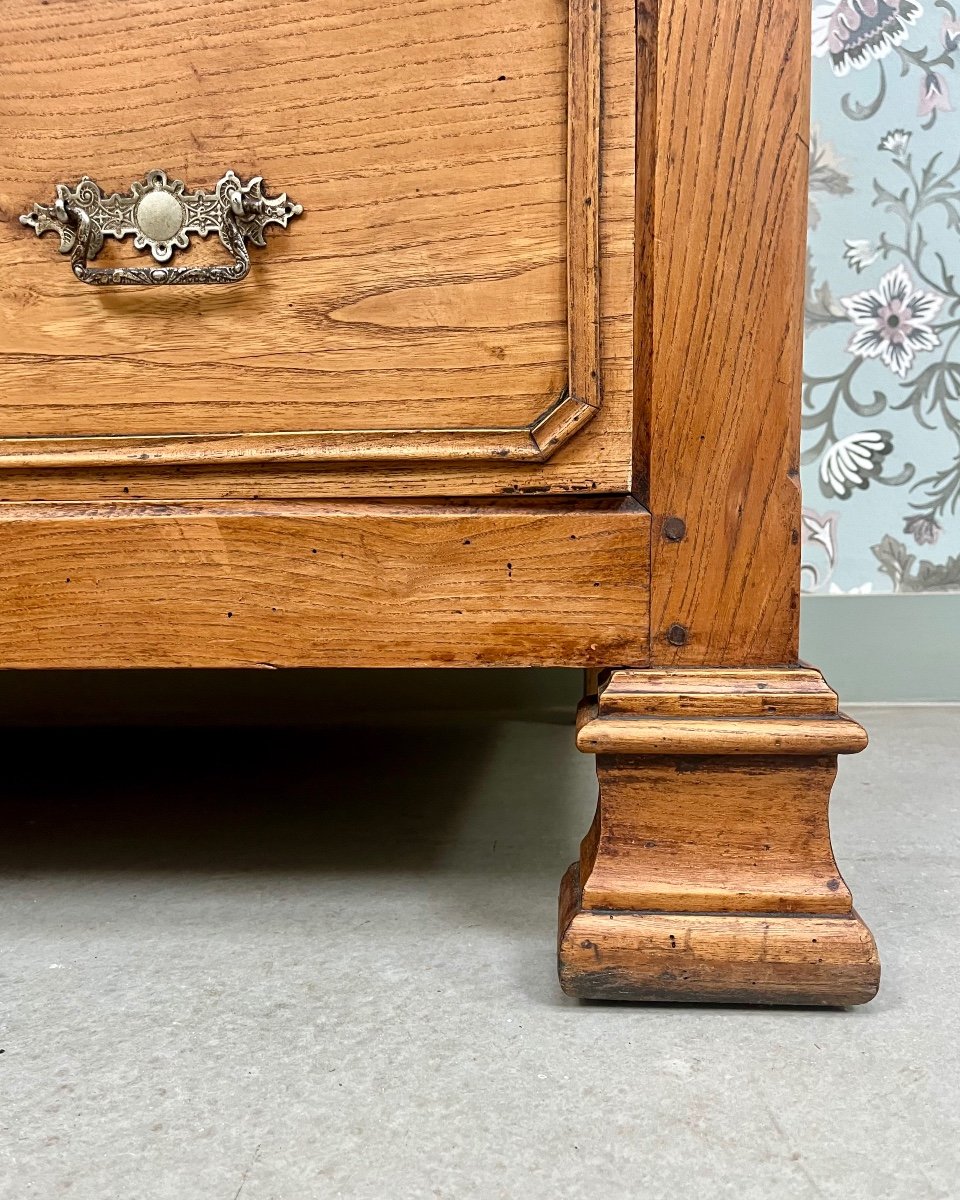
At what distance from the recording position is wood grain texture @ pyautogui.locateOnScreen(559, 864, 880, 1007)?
0.43 metres

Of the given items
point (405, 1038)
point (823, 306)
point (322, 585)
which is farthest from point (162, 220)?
point (823, 306)

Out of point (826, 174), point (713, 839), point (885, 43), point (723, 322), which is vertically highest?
point (885, 43)

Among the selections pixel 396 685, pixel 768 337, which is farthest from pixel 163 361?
pixel 396 685

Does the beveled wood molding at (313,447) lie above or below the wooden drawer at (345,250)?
below

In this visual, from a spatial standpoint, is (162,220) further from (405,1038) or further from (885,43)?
(885,43)

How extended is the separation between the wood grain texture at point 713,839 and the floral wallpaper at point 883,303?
76 centimetres

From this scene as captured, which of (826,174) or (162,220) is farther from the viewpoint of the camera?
(826,174)

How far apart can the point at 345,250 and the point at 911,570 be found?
3.00 feet

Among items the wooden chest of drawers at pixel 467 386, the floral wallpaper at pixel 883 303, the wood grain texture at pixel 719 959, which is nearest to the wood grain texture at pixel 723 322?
the wooden chest of drawers at pixel 467 386

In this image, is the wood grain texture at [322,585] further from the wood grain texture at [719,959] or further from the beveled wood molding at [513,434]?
the wood grain texture at [719,959]

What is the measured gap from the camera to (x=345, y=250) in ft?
1.54

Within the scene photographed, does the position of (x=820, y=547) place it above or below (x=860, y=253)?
below

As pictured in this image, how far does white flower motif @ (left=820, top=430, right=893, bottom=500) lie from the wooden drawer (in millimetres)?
777

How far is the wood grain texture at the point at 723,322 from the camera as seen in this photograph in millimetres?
442
